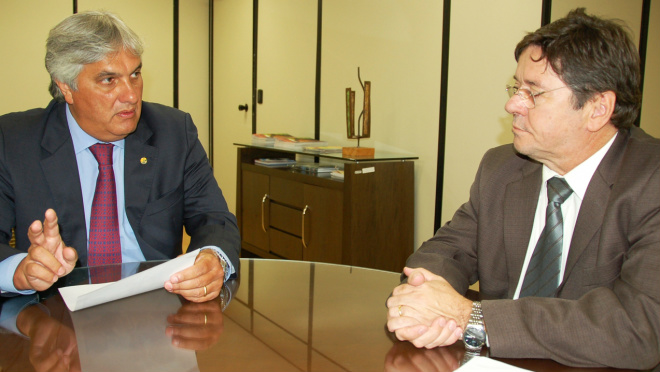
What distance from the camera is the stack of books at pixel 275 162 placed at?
493 centimetres

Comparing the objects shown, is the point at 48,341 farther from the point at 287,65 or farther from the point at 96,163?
the point at 287,65

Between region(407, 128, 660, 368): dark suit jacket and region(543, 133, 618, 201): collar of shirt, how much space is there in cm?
3

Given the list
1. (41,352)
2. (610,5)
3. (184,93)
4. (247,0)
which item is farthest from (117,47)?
(184,93)

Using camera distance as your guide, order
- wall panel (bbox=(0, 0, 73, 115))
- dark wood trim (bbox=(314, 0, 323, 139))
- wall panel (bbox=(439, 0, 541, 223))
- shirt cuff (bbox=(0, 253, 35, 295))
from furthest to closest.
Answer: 1. wall panel (bbox=(0, 0, 73, 115))
2. dark wood trim (bbox=(314, 0, 323, 139))
3. wall panel (bbox=(439, 0, 541, 223))
4. shirt cuff (bbox=(0, 253, 35, 295))

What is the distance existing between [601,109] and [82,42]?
1.67 metres

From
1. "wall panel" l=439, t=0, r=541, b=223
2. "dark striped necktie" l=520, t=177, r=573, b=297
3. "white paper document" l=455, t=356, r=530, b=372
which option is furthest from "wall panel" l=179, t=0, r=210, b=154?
"white paper document" l=455, t=356, r=530, b=372

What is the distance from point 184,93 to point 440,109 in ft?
13.2

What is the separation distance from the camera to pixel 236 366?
1.07 metres

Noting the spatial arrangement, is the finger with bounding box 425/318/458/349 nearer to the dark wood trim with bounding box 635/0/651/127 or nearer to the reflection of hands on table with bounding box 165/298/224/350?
the reflection of hands on table with bounding box 165/298/224/350

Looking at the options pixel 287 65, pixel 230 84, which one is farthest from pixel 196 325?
pixel 230 84

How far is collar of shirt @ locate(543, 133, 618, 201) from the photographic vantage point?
1544 millimetres

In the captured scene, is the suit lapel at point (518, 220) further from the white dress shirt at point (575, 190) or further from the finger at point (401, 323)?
the finger at point (401, 323)

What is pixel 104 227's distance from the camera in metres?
1.99

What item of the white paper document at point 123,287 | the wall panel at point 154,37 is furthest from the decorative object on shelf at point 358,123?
the wall panel at point 154,37
